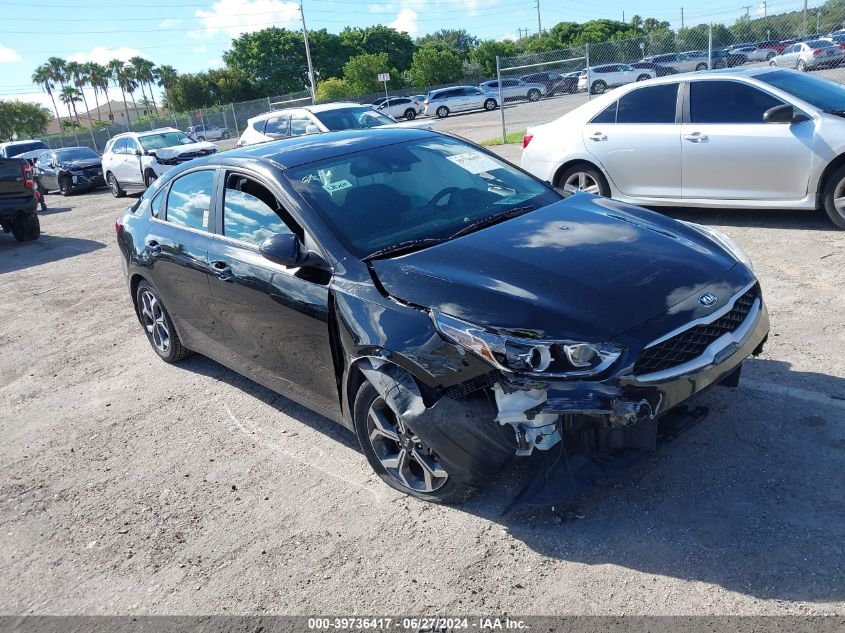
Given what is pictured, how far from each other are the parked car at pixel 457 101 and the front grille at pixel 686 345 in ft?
131

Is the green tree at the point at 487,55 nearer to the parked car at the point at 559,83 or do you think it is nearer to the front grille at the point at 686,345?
the parked car at the point at 559,83

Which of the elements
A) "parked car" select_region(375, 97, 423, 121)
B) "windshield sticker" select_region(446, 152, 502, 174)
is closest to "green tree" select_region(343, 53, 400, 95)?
"parked car" select_region(375, 97, 423, 121)

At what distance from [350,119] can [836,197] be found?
982cm

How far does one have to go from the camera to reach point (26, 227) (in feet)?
46.3

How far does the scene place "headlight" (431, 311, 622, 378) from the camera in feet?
9.97

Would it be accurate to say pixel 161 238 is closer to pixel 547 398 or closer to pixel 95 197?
pixel 547 398

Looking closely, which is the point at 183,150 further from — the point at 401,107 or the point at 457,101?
the point at 401,107

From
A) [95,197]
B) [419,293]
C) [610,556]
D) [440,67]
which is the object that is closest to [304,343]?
[419,293]

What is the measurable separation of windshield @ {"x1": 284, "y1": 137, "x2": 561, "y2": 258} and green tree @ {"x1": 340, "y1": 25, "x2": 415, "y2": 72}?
261 feet

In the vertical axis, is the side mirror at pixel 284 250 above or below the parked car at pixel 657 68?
below

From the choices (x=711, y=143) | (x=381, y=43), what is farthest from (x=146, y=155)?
(x=381, y=43)

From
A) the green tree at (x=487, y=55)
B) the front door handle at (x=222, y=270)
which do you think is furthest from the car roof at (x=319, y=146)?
the green tree at (x=487, y=55)

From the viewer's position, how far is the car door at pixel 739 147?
7016mm

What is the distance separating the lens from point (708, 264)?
365 centimetres
